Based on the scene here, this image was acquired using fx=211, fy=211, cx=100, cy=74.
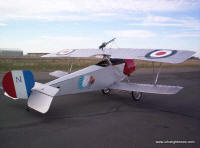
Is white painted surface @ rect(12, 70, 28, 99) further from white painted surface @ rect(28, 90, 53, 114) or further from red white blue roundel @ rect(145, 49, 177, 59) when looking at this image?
red white blue roundel @ rect(145, 49, 177, 59)

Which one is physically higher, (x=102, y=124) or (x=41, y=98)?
(x=41, y=98)

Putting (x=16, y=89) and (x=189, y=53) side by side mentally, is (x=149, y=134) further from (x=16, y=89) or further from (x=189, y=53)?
(x=16, y=89)

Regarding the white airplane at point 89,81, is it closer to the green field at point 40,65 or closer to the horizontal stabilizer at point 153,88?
the horizontal stabilizer at point 153,88

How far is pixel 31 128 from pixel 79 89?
8.60 feet

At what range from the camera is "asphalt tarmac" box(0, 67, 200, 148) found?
4676mm

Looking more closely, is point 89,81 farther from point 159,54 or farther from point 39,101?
point 159,54

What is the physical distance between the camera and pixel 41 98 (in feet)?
19.4

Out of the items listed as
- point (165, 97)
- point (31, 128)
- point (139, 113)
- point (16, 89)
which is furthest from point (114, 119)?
point (165, 97)

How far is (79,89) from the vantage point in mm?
7703

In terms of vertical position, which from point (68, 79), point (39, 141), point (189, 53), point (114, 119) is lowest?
point (114, 119)

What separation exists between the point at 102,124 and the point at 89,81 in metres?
2.50

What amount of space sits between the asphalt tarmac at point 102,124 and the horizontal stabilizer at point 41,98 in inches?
18.3

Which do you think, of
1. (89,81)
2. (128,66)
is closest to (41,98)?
(89,81)

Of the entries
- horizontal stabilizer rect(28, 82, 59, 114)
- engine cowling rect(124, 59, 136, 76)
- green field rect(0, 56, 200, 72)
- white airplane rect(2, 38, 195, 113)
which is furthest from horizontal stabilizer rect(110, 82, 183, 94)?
horizontal stabilizer rect(28, 82, 59, 114)
